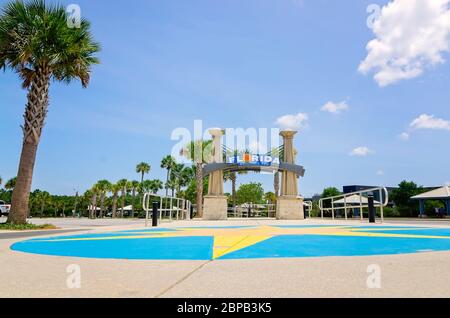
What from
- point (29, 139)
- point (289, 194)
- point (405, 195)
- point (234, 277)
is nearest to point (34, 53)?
point (29, 139)

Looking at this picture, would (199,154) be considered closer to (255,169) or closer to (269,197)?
(255,169)

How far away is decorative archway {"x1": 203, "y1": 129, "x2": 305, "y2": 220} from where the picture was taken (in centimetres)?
2238

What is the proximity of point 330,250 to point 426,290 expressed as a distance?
2.43m

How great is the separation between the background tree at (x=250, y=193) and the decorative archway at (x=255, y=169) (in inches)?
1289

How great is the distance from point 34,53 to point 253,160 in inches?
597

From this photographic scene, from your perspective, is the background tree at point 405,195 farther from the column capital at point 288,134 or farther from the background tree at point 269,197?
the column capital at point 288,134

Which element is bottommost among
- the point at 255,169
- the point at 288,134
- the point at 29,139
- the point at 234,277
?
the point at 234,277

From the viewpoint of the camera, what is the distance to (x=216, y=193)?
75.6 ft

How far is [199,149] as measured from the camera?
3441 centimetres

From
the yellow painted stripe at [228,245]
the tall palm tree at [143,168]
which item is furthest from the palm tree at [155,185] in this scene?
the yellow painted stripe at [228,245]

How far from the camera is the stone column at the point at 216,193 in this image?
2219 centimetres

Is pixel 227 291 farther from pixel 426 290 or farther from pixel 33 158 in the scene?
pixel 33 158

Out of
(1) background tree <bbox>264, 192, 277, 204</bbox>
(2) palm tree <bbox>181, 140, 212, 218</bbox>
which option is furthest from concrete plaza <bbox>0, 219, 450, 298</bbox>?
(1) background tree <bbox>264, 192, 277, 204</bbox>
